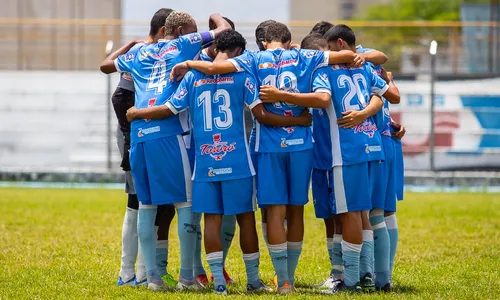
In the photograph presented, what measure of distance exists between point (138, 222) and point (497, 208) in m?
8.39

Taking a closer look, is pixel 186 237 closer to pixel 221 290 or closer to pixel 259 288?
pixel 221 290

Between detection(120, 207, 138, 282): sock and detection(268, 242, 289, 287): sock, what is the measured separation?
3.91 ft

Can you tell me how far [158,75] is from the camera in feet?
24.7

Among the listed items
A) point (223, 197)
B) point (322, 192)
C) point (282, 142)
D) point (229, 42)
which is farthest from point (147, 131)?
point (322, 192)

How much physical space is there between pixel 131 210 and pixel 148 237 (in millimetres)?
500

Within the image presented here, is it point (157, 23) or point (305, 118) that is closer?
point (305, 118)

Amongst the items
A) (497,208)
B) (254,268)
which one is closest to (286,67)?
(254,268)

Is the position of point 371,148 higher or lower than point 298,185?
higher

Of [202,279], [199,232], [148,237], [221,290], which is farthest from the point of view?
[199,232]

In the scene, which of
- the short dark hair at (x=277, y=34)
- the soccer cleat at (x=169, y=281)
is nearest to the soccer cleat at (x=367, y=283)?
the soccer cleat at (x=169, y=281)

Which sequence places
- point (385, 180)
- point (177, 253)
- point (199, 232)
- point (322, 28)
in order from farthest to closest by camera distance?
point (177, 253)
point (322, 28)
point (199, 232)
point (385, 180)

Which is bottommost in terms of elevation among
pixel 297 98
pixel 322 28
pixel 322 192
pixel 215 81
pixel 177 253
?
pixel 177 253

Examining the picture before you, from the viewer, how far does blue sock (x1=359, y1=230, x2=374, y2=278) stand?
7387 mm

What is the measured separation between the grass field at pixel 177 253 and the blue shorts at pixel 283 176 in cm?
68
